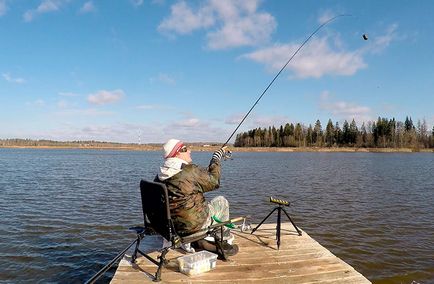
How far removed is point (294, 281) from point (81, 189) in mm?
19341

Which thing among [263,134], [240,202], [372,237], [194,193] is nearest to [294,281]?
[194,193]

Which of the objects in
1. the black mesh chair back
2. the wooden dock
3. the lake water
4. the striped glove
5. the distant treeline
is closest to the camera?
the black mesh chair back

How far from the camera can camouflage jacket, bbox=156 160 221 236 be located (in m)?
5.40

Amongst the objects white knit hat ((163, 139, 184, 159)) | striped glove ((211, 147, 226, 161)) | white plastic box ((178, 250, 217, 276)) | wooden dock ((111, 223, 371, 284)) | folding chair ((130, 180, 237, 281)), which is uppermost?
white knit hat ((163, 139, 184, 159))

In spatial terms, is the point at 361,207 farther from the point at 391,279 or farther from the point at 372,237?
the point at 391,279

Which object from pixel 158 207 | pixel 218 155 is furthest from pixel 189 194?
pixel 218 155

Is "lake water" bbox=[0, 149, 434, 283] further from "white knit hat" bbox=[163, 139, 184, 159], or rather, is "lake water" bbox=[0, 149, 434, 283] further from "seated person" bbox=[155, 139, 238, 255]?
"white knit hat" bbox=[163, 139, 184, 159]

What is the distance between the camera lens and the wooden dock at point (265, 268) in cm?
519

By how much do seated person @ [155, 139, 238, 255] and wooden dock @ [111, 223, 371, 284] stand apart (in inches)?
28.9

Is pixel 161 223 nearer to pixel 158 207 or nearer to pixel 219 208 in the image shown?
pixel 158 207

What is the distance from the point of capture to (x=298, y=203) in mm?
17406

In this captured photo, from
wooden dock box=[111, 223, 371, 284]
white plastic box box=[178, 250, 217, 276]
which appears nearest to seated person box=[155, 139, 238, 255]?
white plastic box box=[178, 250, 217, 276]

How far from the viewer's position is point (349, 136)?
124875mm

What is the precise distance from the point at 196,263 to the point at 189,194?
3.38 ft
